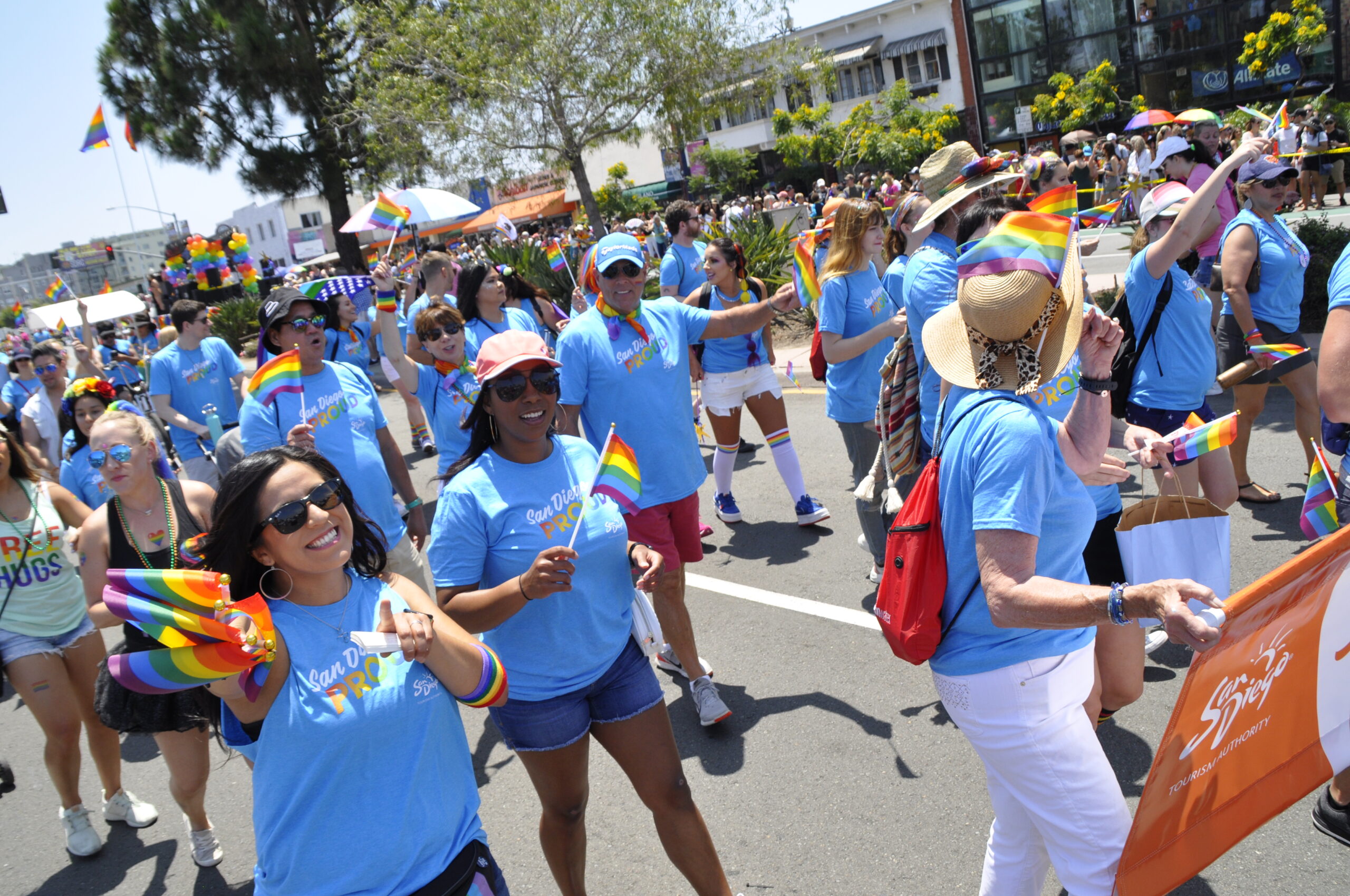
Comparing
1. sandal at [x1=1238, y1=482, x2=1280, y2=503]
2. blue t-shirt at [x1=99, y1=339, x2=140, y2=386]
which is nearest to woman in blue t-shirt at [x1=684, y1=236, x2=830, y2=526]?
sandal at [x1=1238, y1=482, x2=1280, y2=503]

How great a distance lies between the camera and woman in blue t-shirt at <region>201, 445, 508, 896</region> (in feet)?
6.83

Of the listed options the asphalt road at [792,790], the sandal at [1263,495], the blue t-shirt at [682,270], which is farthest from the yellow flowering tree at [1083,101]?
the asphalt road at [792,790]

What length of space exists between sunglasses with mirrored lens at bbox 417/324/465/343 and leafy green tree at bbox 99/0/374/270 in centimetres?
2519

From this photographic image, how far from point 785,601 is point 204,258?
23177mm

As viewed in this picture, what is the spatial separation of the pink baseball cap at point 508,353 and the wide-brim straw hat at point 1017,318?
1261 millimetres

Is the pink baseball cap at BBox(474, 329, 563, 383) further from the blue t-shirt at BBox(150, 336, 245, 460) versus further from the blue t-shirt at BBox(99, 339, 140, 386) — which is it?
the blue t-shirt at BBox(99, 339, 140, 386)

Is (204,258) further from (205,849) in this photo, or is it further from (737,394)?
(205,849)

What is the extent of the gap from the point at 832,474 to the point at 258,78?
1085 inches

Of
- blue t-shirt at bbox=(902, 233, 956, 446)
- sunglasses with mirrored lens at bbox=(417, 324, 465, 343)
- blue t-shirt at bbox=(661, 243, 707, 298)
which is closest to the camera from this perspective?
blue t-shirt at bbox=(902, 233, 956, 446)

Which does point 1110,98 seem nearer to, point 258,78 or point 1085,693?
point 258,78

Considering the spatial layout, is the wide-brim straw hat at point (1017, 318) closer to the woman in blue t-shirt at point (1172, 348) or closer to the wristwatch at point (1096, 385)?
the wristwatch at point (1096, 385)

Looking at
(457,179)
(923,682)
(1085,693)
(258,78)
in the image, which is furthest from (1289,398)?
(258,78)

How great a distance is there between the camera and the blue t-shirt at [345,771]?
2.08 meters

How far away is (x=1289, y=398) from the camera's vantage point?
745 cm
